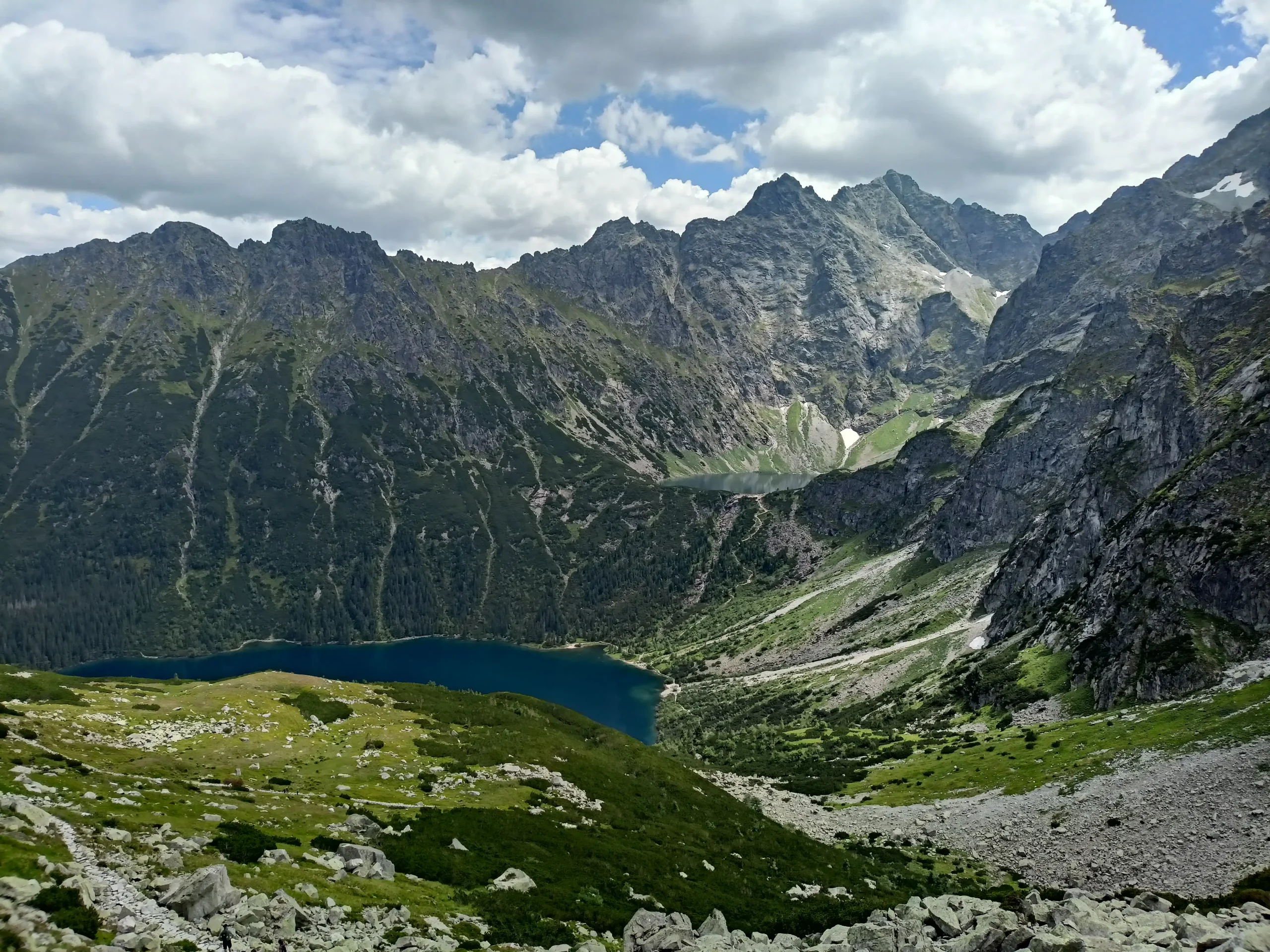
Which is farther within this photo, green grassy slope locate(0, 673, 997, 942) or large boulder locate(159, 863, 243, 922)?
green grassy slope locate(0, 673, 997, 942)

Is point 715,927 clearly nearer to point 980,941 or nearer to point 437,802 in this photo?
point 980,941

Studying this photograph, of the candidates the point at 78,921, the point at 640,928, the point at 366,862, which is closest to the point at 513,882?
the point at 366,862

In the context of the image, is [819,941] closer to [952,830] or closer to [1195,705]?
[952,830]

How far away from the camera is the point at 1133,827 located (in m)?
64.6

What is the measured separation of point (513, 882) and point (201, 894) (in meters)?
17.1

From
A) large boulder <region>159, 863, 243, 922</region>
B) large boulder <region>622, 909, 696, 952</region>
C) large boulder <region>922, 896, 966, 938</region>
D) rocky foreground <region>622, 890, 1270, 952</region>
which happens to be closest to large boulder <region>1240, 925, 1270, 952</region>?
rocky foreground <region>622, 890, 1270, 952</region>

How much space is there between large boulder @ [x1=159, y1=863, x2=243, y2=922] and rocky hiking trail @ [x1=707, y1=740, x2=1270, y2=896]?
191ft

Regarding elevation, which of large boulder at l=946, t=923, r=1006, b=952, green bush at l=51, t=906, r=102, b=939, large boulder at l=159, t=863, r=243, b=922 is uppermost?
green bush at l=51, t=906, r=102, b=939

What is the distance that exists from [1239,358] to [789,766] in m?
144

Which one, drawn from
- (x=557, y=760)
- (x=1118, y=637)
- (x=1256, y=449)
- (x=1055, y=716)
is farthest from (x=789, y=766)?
(x=1256, y=449)

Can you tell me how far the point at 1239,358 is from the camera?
184 m

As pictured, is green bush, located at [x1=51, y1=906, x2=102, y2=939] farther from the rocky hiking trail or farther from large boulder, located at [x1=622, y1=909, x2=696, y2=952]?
the rocky hiking trail

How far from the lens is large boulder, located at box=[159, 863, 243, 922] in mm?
27438

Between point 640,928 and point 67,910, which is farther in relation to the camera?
point 640,928
